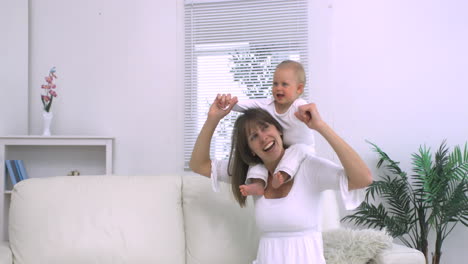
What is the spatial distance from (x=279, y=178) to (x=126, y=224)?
99 centimetres

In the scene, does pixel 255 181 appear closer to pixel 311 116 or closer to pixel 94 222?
pixel 311 116

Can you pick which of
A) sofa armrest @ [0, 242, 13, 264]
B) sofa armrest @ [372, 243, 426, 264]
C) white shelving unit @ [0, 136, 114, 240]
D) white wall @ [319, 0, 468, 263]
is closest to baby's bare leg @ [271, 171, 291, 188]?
sofa armrest @ [372, 243, 426, 264]

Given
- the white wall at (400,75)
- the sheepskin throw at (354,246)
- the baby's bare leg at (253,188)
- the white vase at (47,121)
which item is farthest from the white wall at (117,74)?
the baby's bare leg at (253,188)

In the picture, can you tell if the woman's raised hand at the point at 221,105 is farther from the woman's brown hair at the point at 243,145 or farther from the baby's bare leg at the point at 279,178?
the baby's bare leg at the point at 279,178

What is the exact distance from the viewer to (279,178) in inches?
67.5

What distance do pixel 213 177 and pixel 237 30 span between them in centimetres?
228

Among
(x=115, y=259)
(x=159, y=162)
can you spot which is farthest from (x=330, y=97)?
(x=115, y=259)

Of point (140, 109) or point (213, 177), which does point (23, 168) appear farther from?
point (213, 177)

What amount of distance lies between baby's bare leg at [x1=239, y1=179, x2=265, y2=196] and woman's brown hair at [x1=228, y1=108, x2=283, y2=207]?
121 mm

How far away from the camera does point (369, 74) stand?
3.85 m

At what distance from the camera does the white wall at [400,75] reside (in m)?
3.74

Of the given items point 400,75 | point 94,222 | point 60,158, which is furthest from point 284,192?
point 60,158

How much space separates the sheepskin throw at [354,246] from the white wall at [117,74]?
210 cm

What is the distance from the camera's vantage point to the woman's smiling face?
Result: 1812 millimetres
